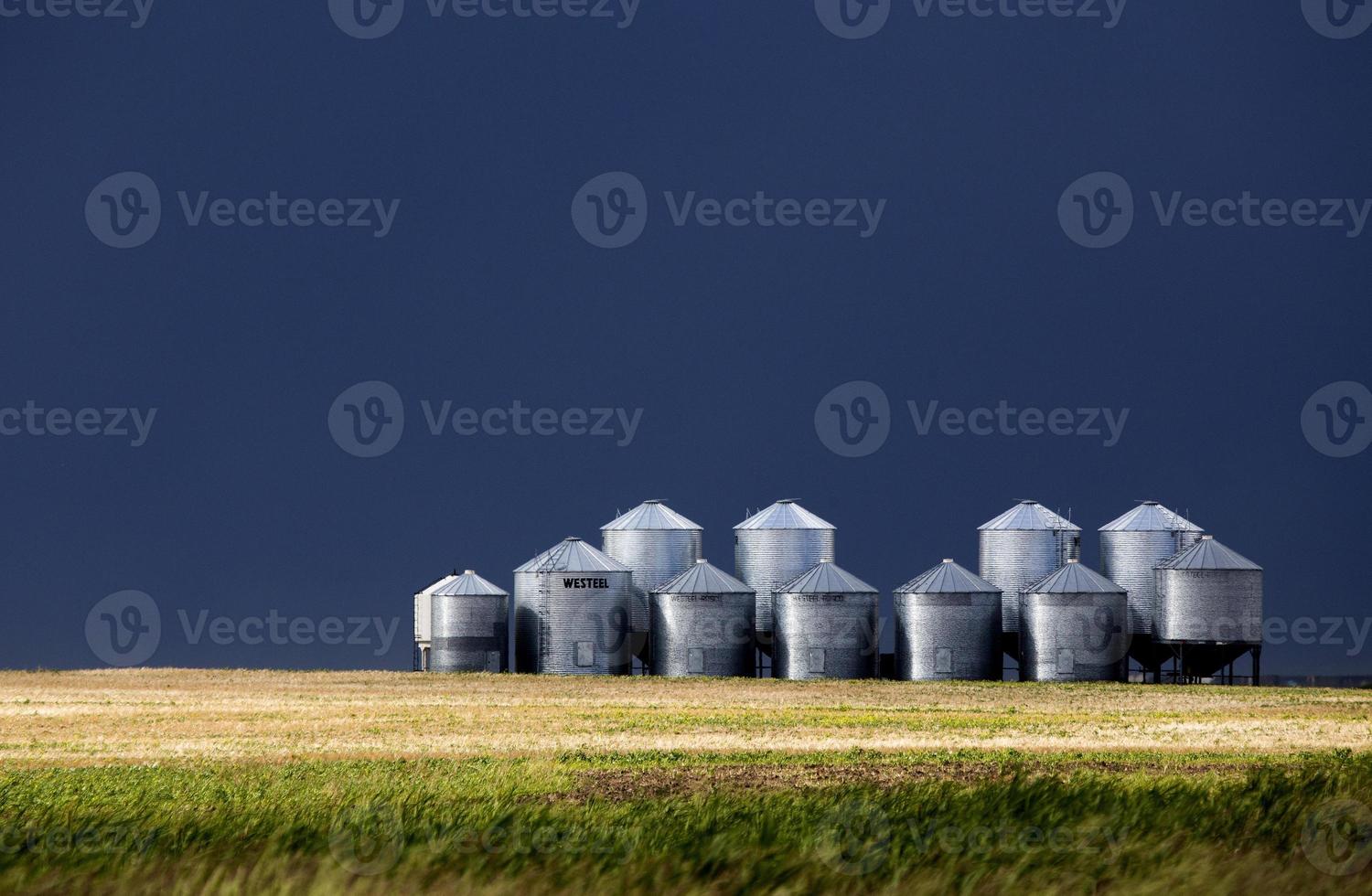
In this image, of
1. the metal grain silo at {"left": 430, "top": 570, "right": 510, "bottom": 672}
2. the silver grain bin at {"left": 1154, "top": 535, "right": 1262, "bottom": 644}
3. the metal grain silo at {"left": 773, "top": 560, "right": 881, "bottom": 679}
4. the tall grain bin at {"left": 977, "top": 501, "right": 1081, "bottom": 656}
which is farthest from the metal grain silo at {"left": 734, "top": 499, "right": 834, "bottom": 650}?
the silver grain bin at {"left": 1154, "top": 535, "right": 1262, "bottom": 644}

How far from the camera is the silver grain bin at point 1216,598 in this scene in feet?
239

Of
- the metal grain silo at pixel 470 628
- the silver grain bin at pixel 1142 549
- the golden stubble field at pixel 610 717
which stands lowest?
the golden stubble field at pixel 610 717

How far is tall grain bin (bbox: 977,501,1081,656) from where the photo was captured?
79188 mm

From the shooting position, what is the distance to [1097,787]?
64.2 feet

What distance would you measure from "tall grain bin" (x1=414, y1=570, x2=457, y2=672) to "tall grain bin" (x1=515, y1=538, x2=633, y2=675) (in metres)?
8.53

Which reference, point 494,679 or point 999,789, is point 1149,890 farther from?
point 494,679

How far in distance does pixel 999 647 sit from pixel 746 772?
144 ft

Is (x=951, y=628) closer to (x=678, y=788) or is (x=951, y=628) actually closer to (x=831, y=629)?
(x=831, y=629)

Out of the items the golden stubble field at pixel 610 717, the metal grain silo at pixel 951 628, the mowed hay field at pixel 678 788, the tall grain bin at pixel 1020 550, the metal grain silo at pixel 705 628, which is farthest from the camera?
the tall grain bin at pixel 1020 550

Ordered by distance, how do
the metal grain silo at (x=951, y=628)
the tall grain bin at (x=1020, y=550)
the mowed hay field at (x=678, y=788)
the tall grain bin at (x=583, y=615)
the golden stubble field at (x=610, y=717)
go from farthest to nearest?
the tall grain bin at (x=1020, y=550), the tall grain bin at (x=583, y=615), the metal grain silo at (x=951, y=628), the golden stubble field at (x=610, y=717), the mowed hay field at (x=678, y=788)

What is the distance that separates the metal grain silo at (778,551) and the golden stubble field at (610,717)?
10.7 m

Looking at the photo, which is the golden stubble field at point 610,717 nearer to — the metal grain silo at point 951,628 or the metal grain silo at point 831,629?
the metal grain silo at point 951,628

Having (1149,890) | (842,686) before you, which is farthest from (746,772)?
(842,686)

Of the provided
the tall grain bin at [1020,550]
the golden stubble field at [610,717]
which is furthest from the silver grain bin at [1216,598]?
the tall grain bin at [1020,550]
